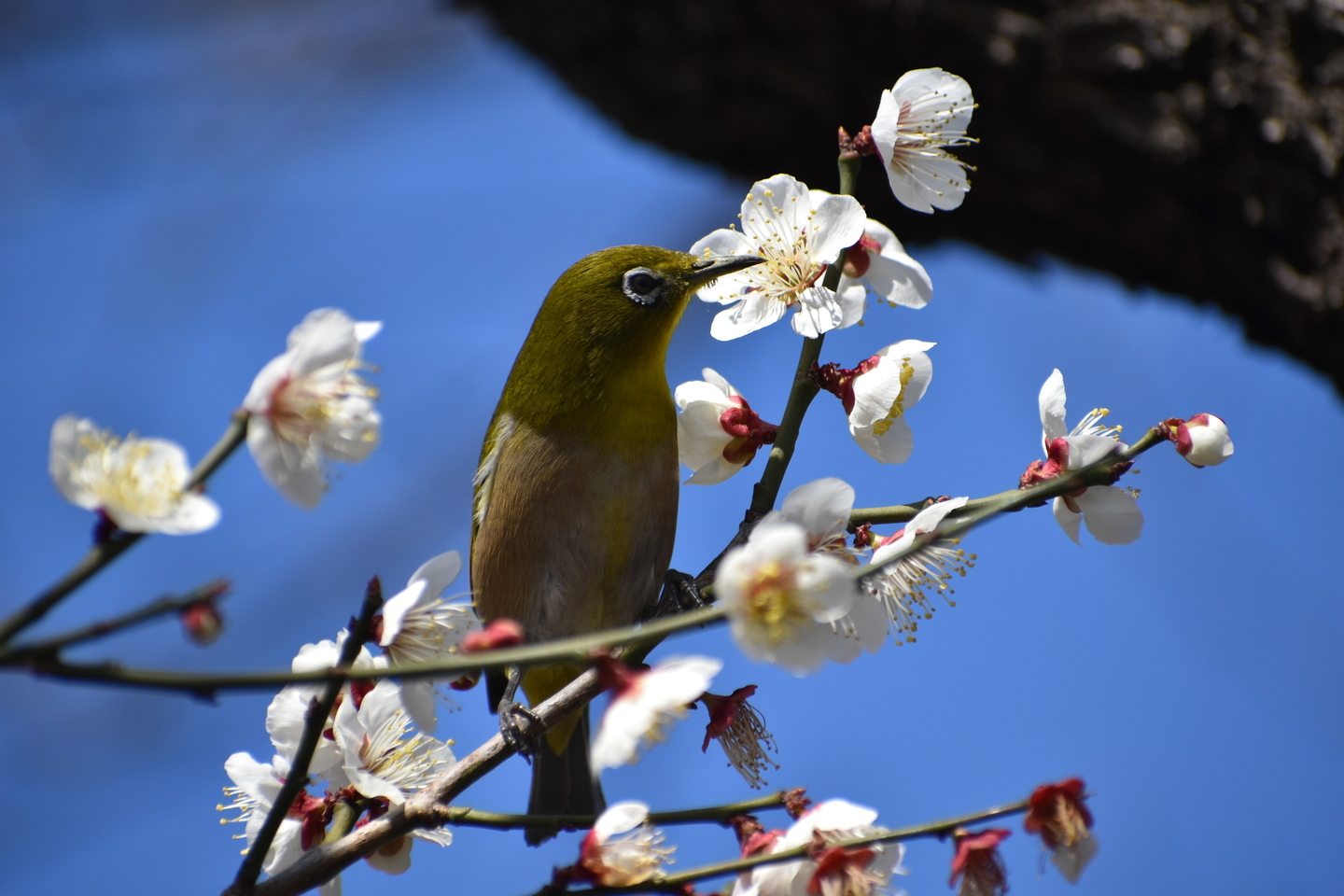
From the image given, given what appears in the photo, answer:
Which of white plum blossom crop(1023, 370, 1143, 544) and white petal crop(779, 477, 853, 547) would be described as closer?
white petal crop(779, 477, 853, 547)

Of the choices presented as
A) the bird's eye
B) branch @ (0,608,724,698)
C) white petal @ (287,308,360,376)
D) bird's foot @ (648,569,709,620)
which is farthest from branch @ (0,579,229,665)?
the bird's eye

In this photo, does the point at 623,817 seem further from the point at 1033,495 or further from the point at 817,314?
the point at 817,314

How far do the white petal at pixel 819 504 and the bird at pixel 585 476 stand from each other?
145 centimetres

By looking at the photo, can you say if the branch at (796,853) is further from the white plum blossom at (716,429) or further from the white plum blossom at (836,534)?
the white plum blossom at (716,429)

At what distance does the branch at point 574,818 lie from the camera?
1495 millimetres

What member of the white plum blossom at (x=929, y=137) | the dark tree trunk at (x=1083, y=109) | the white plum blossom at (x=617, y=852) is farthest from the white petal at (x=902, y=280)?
the dark tree trunk at (x=1083, y=109)

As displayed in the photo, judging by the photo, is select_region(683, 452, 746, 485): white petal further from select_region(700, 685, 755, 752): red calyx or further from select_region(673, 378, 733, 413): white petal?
select_region(700, 685, 755, 752): red calyx

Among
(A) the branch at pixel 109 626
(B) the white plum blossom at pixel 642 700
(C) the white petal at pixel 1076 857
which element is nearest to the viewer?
(A) the branch at pixel 109 626

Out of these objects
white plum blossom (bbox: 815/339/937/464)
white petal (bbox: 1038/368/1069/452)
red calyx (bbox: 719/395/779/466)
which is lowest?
white petal (bbox: 1038/368/1069/452)

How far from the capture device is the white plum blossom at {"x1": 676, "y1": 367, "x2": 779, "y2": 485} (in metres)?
2.13

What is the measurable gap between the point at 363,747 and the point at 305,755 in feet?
1.53

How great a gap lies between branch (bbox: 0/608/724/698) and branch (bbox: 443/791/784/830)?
1.70ft

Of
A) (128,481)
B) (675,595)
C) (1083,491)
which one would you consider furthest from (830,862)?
(675,595)

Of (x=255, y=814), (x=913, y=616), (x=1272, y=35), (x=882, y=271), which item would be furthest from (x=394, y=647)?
(x=1272, y=35)
